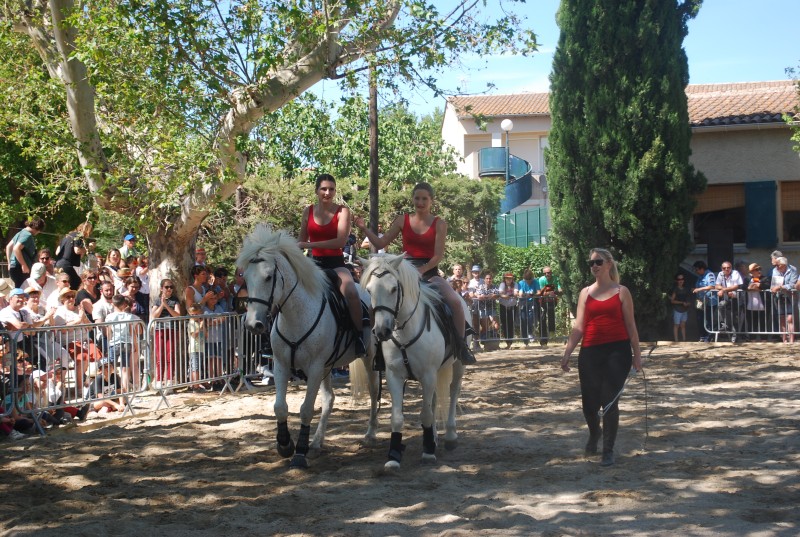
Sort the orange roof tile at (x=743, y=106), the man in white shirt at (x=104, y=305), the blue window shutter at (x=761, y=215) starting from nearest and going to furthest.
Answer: the man in white shirt at (x=104, y=305), the blue window shutter at (x=761, y=215), the orange roof tile at (x=743, y=106)

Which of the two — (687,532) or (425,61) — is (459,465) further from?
(425,61)

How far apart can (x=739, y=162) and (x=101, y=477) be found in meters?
19.3

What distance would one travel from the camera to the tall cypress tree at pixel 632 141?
2050cm

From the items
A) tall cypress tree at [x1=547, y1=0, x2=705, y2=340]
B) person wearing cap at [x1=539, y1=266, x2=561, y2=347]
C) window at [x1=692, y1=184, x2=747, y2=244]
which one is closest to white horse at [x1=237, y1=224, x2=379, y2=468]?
person wearing cap at [x1=539, y1=266, x2=561, y2=347]

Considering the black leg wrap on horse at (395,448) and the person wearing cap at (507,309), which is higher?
the person wearing cap at (507,309)

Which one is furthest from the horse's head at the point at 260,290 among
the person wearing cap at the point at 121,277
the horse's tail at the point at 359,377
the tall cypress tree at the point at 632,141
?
the tall cypress tree at the point at 632,141

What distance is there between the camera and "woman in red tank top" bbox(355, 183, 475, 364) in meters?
9.15

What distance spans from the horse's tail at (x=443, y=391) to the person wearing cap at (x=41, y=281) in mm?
5827

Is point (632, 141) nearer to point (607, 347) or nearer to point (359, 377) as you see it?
point (359, 377)

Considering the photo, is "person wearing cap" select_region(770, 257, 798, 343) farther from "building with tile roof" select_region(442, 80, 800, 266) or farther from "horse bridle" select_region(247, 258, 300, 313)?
"horse bridle" select_region(247, 258, 300, 313)

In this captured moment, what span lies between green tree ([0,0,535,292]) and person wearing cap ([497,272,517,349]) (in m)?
6.87

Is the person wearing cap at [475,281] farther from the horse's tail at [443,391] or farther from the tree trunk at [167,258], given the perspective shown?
the horse's tail at [443,391]

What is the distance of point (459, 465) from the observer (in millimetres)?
8461

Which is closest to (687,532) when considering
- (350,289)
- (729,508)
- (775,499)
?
(729,508)
